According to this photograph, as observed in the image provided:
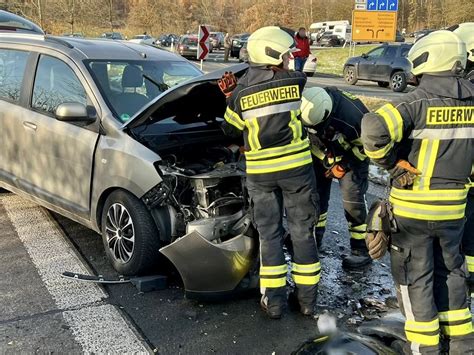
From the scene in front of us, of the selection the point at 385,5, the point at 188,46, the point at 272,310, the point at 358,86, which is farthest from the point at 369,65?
the point at 272,310

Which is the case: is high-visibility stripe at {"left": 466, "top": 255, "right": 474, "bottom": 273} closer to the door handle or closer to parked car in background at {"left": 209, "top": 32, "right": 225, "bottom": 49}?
the door handle

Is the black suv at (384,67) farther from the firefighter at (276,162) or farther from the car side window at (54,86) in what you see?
the firefighter at (276,162)

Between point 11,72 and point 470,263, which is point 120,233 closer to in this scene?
point 11,72

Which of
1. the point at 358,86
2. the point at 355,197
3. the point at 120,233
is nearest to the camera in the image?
the point at 120,233

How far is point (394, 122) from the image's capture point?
274cm

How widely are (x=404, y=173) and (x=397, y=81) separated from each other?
59.5 feet

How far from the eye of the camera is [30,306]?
3.62 metres

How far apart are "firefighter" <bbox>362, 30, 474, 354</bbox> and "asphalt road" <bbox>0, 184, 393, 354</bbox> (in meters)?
0.78

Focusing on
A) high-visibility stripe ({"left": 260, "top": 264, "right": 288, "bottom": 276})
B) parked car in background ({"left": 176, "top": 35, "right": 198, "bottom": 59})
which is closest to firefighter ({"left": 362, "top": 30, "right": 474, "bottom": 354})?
high-visibility stripe ({"left": 260, "top": 264, "right": 288, "bottom": 276})

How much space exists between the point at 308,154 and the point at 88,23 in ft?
107

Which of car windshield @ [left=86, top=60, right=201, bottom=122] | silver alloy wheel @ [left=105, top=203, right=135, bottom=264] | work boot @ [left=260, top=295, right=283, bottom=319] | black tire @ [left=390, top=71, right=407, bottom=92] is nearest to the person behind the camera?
work boot @ [left=260, top=295, right=283, bottom=319]

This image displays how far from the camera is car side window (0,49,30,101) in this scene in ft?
16.7

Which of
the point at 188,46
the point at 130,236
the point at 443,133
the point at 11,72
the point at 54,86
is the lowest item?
the point at 130,236

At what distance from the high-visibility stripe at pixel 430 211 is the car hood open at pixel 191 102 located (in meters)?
1.58
